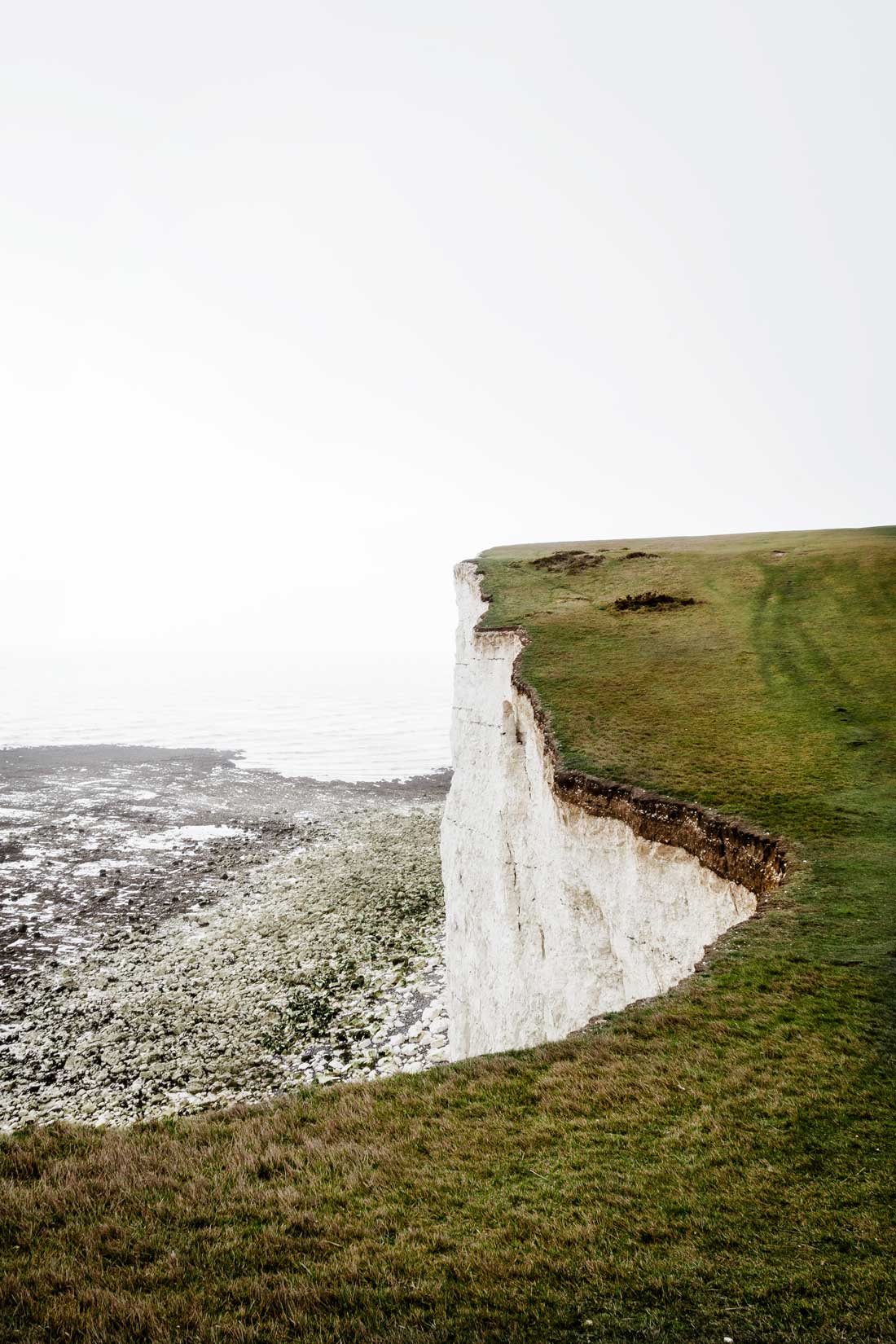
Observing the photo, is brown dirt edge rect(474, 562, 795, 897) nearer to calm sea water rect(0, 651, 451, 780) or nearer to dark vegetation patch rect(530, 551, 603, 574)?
dark vegetation patch rect(530, 551, 603, 574)

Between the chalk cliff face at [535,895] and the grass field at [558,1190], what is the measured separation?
3379mm

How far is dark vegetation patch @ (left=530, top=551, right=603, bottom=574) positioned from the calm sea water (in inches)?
1211

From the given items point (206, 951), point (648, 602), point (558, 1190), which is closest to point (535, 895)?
point (558, 1190)

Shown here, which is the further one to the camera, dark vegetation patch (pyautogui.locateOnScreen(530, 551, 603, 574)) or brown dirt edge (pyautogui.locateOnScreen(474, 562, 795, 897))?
dark vegetation patch (pyautogui.locateOnScreen(530, 551, 603, 574))

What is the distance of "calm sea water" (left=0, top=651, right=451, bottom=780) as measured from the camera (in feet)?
247

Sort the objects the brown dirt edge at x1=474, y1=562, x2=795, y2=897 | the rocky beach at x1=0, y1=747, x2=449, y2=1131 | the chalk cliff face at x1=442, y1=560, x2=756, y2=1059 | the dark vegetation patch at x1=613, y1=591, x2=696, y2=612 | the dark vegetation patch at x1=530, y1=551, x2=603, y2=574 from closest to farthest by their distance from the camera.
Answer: the brown dirt edge at x1=474, y1=562, x2=795, y2=897
the chalk cliff face at x1=442, y1=560, x2=756, y2=1059
the rocky beach at x1=0, y1=747, x2=449, y2=1131
the dark vegetation patch at x1=613, y1=591, x2=696, y2=612
the dark vegetation patch at x1=530, y1=551, x2=603, y2=574

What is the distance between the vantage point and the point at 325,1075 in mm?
20734

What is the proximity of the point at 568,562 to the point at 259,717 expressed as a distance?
6946 centimetres

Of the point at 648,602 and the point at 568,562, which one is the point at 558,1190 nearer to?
the point at 648,602

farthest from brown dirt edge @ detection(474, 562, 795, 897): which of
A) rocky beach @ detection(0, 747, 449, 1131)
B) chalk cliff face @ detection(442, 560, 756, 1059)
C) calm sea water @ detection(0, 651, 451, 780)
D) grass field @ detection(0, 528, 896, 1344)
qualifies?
calm sea water @ detection(0, 651, 451, 780)

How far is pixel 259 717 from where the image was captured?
331ft

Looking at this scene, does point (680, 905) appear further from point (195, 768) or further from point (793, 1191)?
point (195, 768)

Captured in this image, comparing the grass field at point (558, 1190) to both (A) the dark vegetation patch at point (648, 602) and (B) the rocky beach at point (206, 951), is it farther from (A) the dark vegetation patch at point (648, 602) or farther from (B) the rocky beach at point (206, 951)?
(A) the dark vegetation patch at point (648, 602)

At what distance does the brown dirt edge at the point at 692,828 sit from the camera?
14.3 meters
